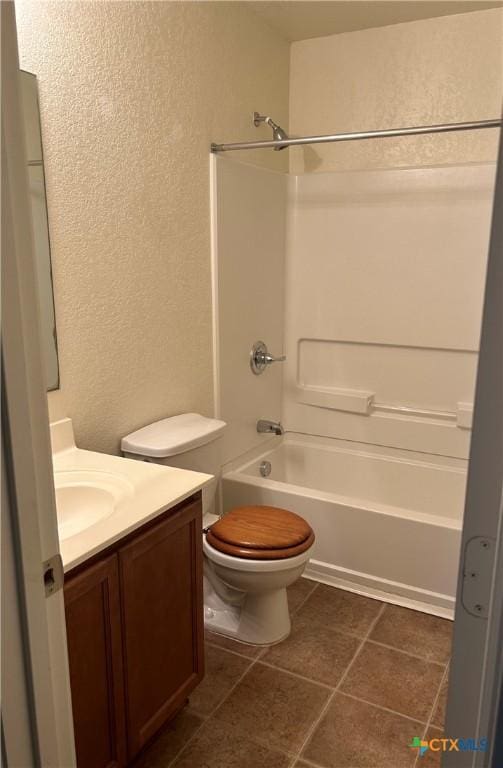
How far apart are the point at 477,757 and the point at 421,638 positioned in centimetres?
166

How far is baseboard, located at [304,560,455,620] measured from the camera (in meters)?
2.42

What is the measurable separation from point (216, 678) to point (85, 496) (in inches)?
34.8

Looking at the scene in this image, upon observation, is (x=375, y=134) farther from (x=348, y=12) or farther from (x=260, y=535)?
(x=260, y=535)

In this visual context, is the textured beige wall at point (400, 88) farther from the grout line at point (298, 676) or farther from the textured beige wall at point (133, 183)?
the grout line at point (298, 676)

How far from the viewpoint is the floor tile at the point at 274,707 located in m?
1.82

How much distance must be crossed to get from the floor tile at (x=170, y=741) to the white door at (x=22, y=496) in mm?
1003

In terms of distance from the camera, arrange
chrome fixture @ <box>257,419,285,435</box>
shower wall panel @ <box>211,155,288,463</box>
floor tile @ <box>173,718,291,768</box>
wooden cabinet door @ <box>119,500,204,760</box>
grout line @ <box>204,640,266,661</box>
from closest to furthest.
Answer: wooden cabinet door @ <box>119,500,204,760</box>, floor tile @ <box>173,718,291,768</box>, grout line @ <box>204,640,266,661</box>, shower wall panel @ <box>211,155,288,463</box>, chrome fixture @ <box>257,419,285,435</box>

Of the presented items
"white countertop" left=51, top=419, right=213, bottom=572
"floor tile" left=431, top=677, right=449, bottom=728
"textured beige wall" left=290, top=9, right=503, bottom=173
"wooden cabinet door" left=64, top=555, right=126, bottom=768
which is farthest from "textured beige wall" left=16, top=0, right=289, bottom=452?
"floor tile" left=431, top=677, right=449, bottom=728

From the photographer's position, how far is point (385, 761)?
1.72m

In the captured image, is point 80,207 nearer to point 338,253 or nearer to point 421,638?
point 338,253

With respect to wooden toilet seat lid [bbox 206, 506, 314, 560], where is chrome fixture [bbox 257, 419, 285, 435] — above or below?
above

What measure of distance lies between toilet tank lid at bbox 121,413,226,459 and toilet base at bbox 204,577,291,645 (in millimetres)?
625

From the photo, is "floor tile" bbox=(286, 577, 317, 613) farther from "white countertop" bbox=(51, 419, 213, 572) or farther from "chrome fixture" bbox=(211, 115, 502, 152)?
"chrome fixture" bbox=(211, 115, 502, 152)

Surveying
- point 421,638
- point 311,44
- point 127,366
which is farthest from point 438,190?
point 421,638
